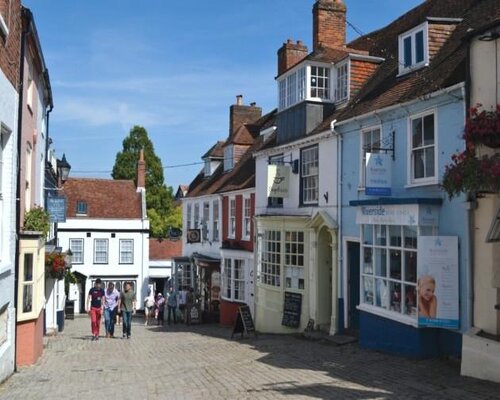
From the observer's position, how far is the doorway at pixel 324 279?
58.5 ft

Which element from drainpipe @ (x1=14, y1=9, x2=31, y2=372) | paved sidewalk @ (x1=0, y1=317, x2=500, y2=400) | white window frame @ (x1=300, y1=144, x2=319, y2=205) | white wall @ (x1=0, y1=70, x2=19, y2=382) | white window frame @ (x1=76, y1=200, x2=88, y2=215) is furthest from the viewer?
white window frame @ (x1=76, y1=200, x2=88, y2=215)

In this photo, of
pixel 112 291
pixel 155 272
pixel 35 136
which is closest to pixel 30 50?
pixel 35 136

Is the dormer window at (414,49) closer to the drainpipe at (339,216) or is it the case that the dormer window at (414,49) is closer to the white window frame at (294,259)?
the drainpipe at (339,216)

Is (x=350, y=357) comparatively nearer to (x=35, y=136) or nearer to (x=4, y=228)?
(x=4, y=228)

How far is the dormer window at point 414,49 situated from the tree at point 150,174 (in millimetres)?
41135

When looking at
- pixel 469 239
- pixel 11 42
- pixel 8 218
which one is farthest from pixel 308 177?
pixel 11 42

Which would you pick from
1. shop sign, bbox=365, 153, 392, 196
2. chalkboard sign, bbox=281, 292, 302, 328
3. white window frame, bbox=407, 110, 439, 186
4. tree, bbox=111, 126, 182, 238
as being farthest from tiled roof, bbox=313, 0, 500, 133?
tree, bbox=111, 126, 182, 238

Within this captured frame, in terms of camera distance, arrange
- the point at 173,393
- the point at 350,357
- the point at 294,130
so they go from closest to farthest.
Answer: the point at 173,393 < the point at 350,357 < the point at 294,130

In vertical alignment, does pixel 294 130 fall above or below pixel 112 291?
above

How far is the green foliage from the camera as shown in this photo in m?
13.0

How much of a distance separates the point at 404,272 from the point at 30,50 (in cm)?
952

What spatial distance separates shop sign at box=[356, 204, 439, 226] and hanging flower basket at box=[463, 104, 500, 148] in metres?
2.34

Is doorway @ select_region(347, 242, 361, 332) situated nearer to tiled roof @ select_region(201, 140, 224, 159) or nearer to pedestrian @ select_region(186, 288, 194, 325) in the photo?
pedestrian @ select_region(186, 288, 194, 325)

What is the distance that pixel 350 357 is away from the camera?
42.9 ft
